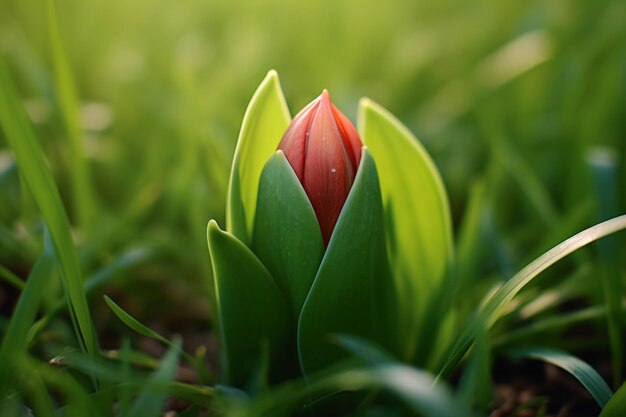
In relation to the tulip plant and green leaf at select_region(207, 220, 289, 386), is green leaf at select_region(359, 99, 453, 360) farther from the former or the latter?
green leaf at select_region(207, 220, 289, 386)

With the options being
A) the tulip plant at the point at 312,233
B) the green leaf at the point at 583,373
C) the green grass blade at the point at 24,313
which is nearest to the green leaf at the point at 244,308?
the tulip plant at the point at 312,233

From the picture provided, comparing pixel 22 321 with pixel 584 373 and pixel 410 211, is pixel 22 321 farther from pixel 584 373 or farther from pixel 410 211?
pixel 584 373

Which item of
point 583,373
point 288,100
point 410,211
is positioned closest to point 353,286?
point 410,211

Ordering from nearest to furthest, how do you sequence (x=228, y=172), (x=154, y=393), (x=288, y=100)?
(x=154, y=393)
(x=228, y=172)
(x=288, y=100)

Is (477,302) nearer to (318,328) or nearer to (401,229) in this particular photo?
(401,229)

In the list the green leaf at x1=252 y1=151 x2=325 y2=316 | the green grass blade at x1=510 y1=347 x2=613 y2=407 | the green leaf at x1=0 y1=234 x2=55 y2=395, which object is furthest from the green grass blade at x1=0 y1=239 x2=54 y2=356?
the green grass blade at x1=510 y1=347 x2=613 y2=407

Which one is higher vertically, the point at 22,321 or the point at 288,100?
the point at 288,100
